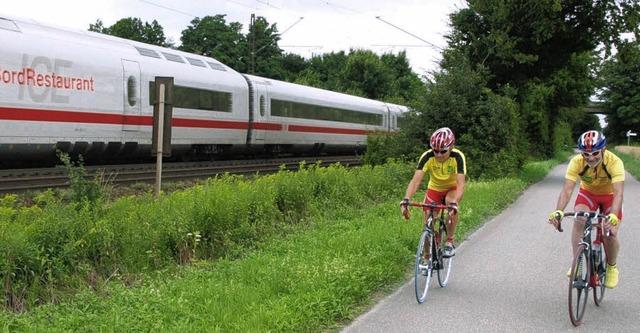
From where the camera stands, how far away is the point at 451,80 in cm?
2170

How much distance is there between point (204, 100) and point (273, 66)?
46707mm

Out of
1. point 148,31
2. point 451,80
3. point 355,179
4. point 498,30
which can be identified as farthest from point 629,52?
point 148,31

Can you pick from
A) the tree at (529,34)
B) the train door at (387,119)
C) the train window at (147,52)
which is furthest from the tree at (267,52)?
the train window at (147,52)

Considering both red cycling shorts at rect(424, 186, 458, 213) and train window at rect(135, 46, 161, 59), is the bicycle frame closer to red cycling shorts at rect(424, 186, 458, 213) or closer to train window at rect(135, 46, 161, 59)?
red cycling shorts at rect(424, 186, 458, 213)

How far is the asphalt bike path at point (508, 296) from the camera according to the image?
18.5 feet

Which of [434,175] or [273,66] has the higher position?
[273,66]

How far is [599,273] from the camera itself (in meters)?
6.13

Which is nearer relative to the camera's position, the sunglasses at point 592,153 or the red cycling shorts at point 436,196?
the sunglasses at point 592,153

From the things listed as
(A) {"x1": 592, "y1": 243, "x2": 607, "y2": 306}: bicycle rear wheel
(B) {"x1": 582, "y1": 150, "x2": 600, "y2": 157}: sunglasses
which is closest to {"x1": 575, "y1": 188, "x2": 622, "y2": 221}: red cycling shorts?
(A) {"x1": 592, "y1": 243, "x2": 607, "y2": 306}: bicycle rear wheel

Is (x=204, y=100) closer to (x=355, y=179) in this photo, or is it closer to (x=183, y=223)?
(x=355, y=179)

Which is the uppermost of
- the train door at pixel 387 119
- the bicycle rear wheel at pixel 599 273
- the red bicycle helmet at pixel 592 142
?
Answer: the train door at pixel 387 119

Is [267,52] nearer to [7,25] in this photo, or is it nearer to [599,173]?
[7,25]

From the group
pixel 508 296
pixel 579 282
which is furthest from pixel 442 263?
pixel 579 282

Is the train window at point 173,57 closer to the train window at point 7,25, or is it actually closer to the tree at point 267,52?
the train window at point 7,25
